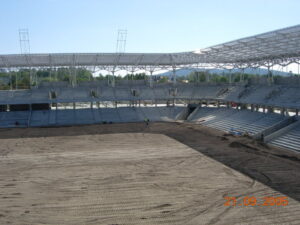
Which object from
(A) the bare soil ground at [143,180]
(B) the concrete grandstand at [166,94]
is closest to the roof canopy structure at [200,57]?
(B) the concrete grandstand at [166,94]

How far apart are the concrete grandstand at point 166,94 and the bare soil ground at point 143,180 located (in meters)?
8.71

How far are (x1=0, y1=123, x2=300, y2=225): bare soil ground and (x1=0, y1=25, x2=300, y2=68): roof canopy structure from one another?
9696 millimetres

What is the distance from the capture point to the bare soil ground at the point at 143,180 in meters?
11.5

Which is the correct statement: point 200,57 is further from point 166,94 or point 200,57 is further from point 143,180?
point 143,180

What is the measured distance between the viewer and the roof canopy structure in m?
29.3

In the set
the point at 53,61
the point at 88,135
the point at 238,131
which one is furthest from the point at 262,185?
the point at 53,61

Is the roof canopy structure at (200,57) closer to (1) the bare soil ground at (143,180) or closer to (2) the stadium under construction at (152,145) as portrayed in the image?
(2) the stadium under construction at (152,145)

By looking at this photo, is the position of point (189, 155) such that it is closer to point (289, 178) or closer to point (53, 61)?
point (289, 178)

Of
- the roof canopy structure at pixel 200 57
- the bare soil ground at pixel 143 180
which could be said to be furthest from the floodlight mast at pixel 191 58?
the bare soil ground at pixel 143 180

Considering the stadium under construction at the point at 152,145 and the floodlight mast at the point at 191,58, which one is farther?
the floodlight mast at the point at 191,58

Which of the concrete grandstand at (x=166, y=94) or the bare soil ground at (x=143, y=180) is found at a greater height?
the concrete grandstand at (x=166, y=94)

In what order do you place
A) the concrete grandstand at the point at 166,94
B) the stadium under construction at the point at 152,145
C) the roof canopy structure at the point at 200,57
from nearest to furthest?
the stadium under construction at the point at 152,145 → the roof canopy structure at the point at 200,57 → the concrete grandstand at the point at 166,94

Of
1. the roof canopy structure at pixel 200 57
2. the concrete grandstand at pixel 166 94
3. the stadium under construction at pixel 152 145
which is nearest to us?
the stadium under construction at pixel 152 145

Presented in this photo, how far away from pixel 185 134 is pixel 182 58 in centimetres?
1619
